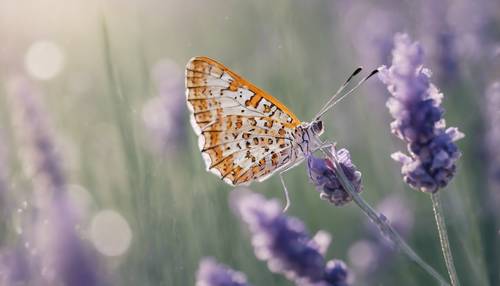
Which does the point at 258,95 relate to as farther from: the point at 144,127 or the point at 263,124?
the point at 144,127

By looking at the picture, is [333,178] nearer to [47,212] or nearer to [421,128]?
[421,128]

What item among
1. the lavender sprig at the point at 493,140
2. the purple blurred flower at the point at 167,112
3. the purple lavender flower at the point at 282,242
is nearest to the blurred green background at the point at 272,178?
the purple blurred flower at the point at 167,112

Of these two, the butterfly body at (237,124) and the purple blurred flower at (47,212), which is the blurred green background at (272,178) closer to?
the purple blurred flower at (47,212)

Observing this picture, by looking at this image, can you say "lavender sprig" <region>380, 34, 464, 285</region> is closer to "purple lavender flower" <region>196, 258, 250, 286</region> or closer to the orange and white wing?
"purple lavender flower" <region>196, 258, 250, 286</region>

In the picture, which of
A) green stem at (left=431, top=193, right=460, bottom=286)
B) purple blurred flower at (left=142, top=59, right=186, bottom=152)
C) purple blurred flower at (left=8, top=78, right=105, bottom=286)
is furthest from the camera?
purple blurred flower at (left=142, top=59, right=186, bottom=152)

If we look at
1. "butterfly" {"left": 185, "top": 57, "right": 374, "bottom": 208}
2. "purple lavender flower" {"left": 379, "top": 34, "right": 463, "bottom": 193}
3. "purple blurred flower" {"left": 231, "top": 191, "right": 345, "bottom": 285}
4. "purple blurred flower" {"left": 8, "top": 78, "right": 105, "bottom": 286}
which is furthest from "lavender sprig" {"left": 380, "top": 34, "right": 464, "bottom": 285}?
"purple blurred flower" {"left": 8, "top": 78, "right": 105, "bottom": 286}
